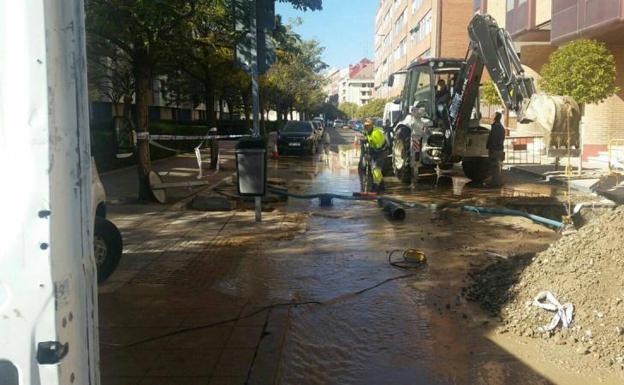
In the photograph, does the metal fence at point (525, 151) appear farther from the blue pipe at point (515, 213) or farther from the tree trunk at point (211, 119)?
the blue pipe at point (515, 213)

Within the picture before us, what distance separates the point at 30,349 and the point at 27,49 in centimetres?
88

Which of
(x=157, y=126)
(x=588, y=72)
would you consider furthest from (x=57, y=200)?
(x=157, y=126)

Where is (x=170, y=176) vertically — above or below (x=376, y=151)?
below

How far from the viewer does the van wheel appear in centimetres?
655

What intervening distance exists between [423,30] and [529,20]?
122ft

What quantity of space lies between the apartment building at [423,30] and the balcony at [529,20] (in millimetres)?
10828

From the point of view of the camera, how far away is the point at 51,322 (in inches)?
72.0

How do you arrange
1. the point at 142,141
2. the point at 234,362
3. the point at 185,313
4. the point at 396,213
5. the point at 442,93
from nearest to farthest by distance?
1. the point at 234,362
2. the point at 185,313
3. the point at 396,213
4. the point at 142,141
5. the point at 442,93

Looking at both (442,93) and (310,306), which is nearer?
(310,306)

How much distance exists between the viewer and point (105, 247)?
6605 millimetres

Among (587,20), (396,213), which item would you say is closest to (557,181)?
(587,20)

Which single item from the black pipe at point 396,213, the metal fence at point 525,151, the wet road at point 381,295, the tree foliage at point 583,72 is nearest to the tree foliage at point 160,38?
the wet road at point 381,295

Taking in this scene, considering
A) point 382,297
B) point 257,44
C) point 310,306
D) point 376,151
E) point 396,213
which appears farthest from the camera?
point 376,151

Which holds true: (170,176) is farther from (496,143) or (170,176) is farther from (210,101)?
(496,143)
